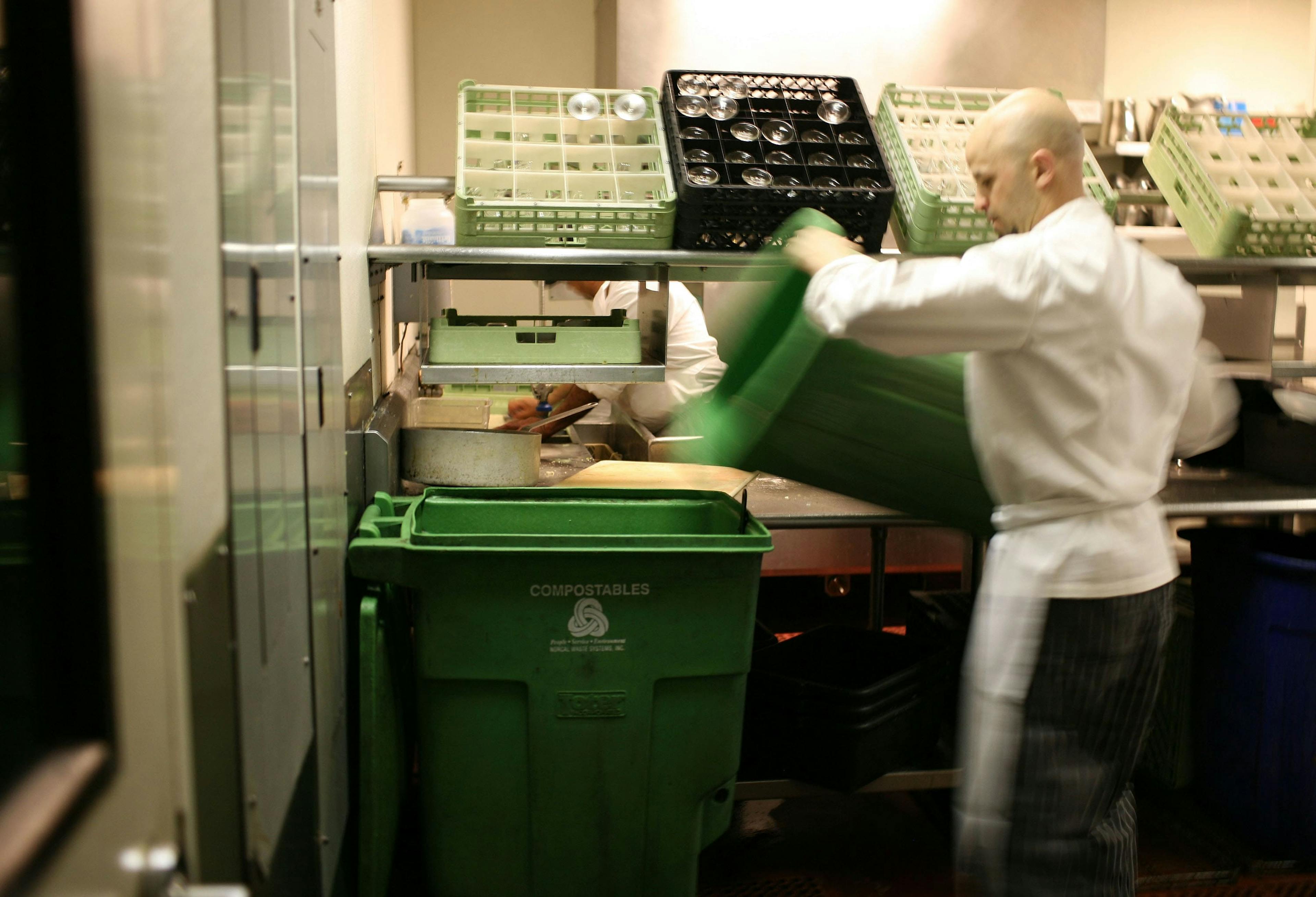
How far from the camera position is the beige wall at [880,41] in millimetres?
4082

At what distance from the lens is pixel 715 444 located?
1.77 metres

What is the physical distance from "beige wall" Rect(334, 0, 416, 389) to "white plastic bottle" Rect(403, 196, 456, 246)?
0.36 feet

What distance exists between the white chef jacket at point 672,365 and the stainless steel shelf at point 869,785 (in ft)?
4.22

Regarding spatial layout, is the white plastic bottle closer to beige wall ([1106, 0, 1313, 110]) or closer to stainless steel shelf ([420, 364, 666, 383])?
stainless steel shelf ([420, 364, 666, 383])

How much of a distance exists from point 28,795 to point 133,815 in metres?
0.11

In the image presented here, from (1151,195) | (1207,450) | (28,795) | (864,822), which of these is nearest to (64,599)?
(28,795)

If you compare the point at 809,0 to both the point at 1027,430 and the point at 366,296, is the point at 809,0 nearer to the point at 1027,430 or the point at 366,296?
the point at 366,296

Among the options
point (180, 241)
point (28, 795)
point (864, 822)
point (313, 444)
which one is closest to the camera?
point (28, 795)

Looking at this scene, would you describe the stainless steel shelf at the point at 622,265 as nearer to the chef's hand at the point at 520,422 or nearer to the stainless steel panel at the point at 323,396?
the chef's hand at the point at 520,422

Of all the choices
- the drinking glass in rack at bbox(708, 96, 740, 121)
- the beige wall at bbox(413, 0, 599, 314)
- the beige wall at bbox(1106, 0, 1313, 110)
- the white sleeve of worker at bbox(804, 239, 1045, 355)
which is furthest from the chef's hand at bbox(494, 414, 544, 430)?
the beige wall at bbox(1106, 0, 1313, 110)


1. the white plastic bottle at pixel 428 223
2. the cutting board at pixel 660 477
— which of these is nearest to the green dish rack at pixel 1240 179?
the cutting board at pixel 660 477

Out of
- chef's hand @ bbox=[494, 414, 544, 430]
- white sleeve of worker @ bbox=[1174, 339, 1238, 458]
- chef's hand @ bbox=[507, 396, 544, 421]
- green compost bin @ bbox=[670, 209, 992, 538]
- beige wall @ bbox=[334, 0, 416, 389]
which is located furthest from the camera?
chef's hand @ bbox=[507, 396, 544, 421]

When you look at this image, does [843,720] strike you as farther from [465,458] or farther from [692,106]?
[692,106]

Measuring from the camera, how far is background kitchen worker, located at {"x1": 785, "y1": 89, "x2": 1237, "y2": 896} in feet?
4.88
